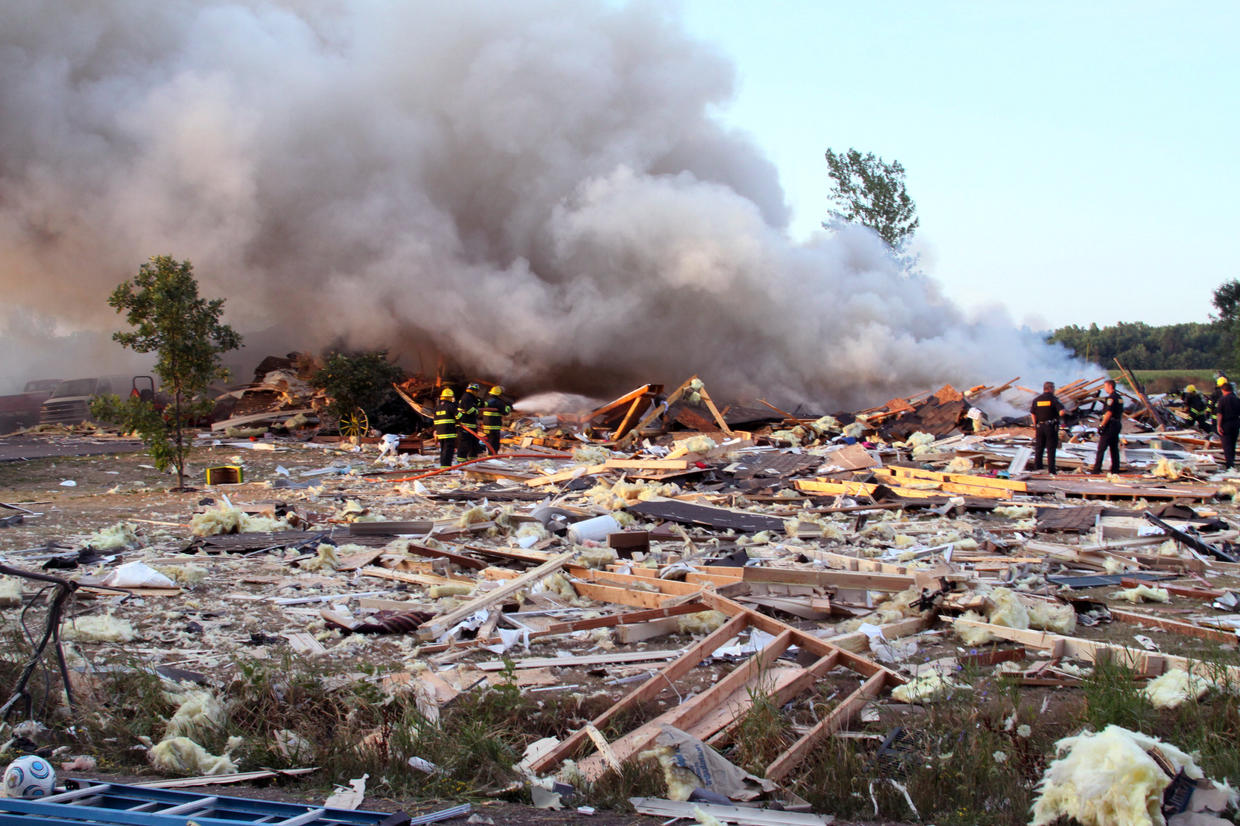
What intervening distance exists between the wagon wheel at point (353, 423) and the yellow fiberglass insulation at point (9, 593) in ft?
47.7

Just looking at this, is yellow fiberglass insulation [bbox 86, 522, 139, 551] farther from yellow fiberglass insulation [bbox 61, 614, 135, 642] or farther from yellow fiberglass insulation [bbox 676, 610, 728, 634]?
yellow fiberglass insulation [bbox 676, 610, 728, 634]

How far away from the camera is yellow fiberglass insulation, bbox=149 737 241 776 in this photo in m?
3.25

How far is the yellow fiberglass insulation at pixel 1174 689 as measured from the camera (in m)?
3.53

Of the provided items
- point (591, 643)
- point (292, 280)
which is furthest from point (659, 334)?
point (591, 643)

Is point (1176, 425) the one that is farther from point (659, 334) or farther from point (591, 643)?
point (591, 643)

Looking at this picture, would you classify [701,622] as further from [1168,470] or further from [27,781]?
[1168,470]

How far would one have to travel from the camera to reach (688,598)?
5.22 m

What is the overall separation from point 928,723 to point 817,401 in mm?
21441

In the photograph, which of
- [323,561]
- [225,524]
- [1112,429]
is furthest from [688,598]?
[1112,429]

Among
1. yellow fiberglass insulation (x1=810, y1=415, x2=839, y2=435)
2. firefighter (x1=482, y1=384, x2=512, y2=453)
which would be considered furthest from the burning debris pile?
yellow fiberglass insulation (x1=810, y1=415, x2=839, y2=435)

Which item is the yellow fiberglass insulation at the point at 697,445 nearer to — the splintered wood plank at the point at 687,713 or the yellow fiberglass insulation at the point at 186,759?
the splintered wood plank at the point at 687,713

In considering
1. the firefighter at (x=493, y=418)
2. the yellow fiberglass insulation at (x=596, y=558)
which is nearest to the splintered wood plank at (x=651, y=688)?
the yellow fiberglass insulation at (x=596, y=558)

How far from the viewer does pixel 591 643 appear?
16.3 ft

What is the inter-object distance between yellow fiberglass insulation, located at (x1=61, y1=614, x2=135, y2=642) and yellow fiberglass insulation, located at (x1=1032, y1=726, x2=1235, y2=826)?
4637mm
